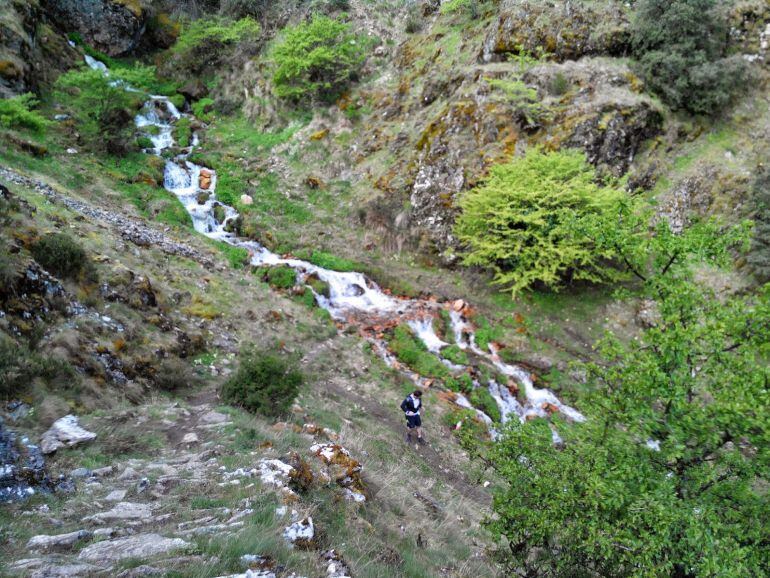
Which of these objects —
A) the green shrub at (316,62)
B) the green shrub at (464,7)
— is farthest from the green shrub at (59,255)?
the green shrub at (464,7)

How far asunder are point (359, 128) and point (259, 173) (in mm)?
6480

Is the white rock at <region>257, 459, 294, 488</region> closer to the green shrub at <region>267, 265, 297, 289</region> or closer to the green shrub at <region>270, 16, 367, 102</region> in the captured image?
the green shrub at <region>267, 265, 297, 289</region>

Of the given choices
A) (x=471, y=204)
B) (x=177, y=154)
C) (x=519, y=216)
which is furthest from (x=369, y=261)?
(x=177, y=154)

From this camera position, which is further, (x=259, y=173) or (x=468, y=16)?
(x=468, y=16)

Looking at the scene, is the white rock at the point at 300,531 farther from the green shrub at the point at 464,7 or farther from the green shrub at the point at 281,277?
the green shrub at the point at 464,7

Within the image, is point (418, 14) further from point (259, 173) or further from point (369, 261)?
point (369, 261)

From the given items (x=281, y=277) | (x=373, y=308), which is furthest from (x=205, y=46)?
(x=373, y=308)

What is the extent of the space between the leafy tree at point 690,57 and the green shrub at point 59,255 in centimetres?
2348

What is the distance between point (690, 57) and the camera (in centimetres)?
1906

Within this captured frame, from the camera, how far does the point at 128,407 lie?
6.85 m

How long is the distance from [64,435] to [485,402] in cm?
1112

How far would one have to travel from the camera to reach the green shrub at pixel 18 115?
1767 centimetres

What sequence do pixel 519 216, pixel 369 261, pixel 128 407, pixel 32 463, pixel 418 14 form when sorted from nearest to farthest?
pixel 32 463 < pixel 128 407 < pixel 519 216 < pixel 369 261 < pixel 418 14

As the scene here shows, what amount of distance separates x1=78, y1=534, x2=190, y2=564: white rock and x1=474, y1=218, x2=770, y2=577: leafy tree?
339 cm
